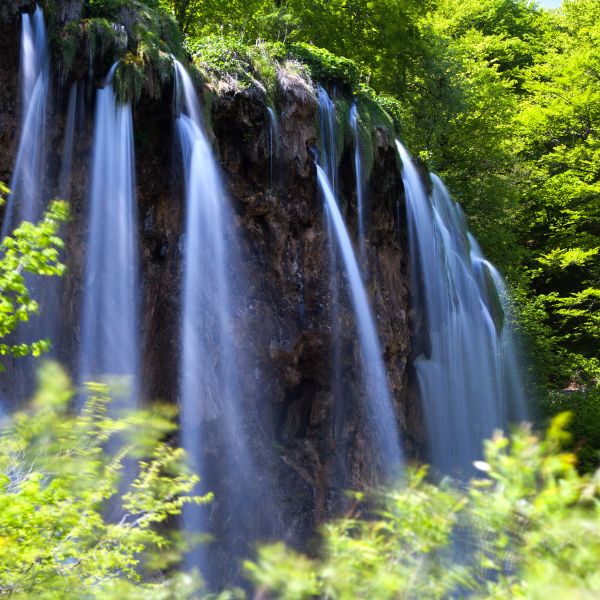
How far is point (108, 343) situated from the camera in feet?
27.6

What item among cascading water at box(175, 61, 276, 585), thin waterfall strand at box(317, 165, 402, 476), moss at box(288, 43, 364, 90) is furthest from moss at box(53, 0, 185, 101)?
thin waterfall strand at box(317, 165, 402, 476)

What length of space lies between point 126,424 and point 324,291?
21.6 feet

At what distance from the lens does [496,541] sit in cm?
242

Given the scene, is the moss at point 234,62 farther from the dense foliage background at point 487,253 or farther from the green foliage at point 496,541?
the green foliage at point 496,541

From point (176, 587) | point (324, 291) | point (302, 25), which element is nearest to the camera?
point (176, 587)

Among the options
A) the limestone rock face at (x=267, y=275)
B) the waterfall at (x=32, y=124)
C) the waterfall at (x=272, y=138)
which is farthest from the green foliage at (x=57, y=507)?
the waterfall at (x=272, y=138)

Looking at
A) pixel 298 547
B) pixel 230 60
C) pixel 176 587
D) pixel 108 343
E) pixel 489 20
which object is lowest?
pixel 298 547

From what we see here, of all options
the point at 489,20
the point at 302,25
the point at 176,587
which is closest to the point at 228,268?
the point at 176,587

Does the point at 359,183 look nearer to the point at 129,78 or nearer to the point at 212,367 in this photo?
the point at 212,367

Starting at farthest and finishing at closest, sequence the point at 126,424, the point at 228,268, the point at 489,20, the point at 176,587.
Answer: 1. the point at 489,20
2. the point at 228,268
3. the point at 126,424
4. the point at 176,587

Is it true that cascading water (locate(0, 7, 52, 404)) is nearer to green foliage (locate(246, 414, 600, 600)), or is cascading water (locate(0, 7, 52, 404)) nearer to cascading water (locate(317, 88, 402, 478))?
cascading water (locate(317, 88, 402, 478))

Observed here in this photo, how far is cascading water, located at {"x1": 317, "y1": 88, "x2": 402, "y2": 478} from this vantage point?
36.3ft

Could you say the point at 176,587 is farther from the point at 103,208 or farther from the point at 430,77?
the point at 430,77

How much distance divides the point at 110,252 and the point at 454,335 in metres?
8.92
